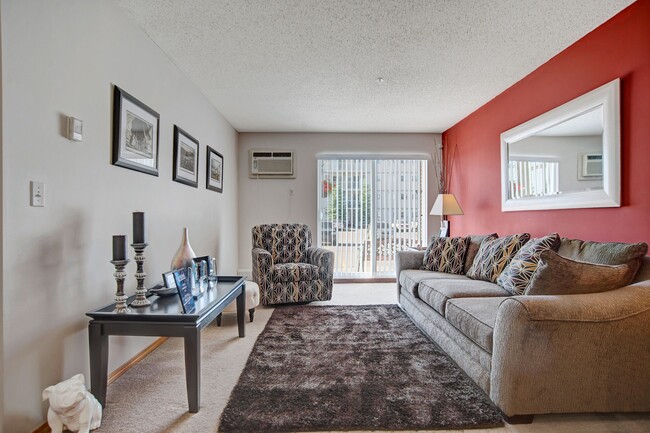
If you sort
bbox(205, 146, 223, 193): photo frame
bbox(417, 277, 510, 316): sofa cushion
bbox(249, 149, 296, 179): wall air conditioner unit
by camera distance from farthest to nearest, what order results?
bbox(249, 149, 296, 179): wall air conditioner unit
bbox(205, 146, 223, 193): photo frame
bbox(417, 277, 510, 316): sofa cushion

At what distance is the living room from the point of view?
1473 millimetres

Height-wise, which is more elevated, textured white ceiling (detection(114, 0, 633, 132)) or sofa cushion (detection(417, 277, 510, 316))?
textured white ceiling (detection(114, 0, 633, 132))

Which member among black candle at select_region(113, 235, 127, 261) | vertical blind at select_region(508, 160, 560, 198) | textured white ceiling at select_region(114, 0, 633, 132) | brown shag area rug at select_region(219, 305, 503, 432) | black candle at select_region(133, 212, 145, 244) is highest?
textured white ceiling at select_region(114, 0, 633, 132)

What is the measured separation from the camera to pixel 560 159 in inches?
110

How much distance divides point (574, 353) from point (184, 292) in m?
1.96

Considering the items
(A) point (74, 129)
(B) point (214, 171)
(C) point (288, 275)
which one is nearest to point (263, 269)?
(C) point (288, 275)

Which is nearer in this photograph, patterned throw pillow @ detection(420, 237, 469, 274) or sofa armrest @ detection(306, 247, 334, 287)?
patterned throw pillow @ detection(420, 237, 469, 274)

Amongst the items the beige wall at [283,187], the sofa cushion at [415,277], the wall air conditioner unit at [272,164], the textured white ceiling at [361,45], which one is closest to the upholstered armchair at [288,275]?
the sofa cushion at [415,277]

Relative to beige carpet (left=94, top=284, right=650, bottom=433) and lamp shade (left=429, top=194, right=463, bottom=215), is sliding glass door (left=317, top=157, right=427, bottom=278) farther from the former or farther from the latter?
beige carpet (left=94, top=284, right=650, bottom=433)

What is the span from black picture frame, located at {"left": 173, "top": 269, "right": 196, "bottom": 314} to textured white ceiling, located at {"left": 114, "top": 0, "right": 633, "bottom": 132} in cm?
170

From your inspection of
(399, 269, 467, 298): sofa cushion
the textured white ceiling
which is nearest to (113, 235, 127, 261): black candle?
the textured white ceiling

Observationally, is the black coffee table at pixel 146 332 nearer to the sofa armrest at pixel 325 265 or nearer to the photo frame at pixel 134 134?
the photo frame at pixel 134 134

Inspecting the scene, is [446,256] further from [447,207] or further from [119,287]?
[119,287]

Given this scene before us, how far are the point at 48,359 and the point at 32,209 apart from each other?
70 cm
